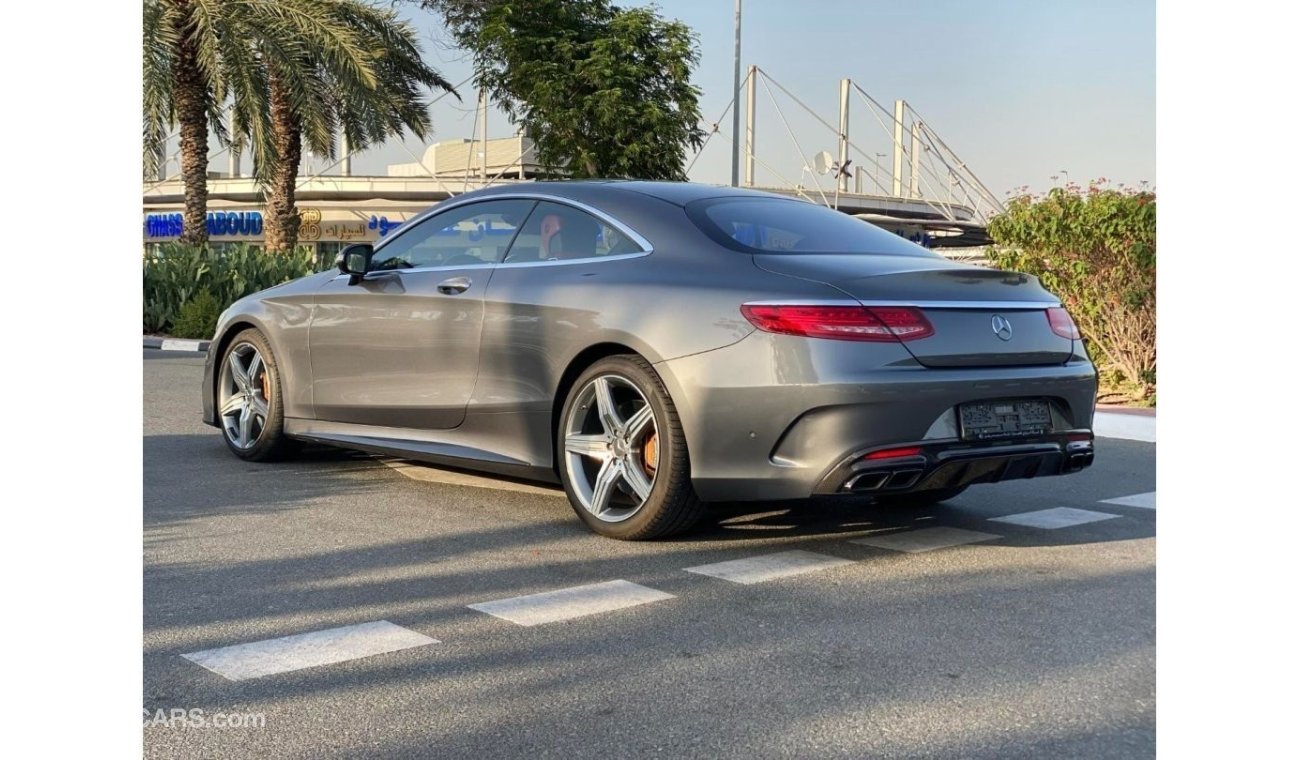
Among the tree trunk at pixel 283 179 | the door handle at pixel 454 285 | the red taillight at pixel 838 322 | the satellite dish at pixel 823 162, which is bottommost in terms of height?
the red taillight at pixel 838 322

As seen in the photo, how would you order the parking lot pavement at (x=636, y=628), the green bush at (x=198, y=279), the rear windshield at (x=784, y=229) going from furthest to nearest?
the green bush at (x=198, y=279)
the rear windshield at (x=784, y=229)
the parking lot pavement at (x=636, y=628)

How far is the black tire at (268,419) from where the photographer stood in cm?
707

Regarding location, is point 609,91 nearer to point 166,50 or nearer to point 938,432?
point 166,50

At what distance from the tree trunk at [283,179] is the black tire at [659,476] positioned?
22437 mm

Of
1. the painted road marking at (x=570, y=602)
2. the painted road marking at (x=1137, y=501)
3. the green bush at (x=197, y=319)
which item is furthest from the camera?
the green bush at (x=197, y=319)

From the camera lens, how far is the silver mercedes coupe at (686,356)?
4.84 metres

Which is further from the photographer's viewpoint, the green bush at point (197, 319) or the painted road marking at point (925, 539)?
the green bush at point (197, 319)

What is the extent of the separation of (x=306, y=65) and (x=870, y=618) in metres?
22.0

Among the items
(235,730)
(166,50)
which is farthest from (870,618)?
(166,50)

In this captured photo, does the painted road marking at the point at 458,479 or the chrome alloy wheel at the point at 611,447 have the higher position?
the chrome alloy wheel at the point at 611,447

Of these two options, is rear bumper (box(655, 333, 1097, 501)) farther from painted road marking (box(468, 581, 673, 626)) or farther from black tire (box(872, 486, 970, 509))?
black tire (box(872, 486, 970, 509))

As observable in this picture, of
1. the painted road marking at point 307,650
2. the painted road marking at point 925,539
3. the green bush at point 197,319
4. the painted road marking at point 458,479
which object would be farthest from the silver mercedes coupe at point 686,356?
the green bush at point 197,319

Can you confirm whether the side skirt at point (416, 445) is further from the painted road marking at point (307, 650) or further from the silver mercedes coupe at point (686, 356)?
the painted road marking at point (307, 650)

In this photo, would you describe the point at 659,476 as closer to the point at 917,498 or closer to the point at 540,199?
the point at 540,199
